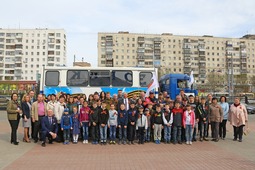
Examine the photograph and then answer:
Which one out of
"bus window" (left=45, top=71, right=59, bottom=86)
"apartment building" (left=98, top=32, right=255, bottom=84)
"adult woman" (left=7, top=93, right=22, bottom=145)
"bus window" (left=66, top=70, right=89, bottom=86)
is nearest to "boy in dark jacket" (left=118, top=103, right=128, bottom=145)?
"adult woman" (left=7, top=93, right=22, bottom=145)

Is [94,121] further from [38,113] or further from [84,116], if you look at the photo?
[38,113]

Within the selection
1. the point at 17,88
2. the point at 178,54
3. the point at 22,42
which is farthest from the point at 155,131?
the point at 22,42

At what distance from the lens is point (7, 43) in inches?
3693

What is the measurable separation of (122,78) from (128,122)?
17.0 feet

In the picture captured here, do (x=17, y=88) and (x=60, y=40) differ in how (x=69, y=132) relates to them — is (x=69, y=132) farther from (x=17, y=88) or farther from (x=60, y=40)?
(x=60, y=40)

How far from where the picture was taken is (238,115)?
1153 centimetres

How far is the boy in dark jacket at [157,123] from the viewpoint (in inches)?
422

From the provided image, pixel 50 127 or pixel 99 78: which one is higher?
pixel 99 78

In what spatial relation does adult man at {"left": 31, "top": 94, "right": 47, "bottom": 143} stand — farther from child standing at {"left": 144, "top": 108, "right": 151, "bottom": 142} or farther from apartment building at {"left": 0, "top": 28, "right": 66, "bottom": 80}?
apartment building at {"left": 0, "top": 28, "right": 66, "bottom": 80}

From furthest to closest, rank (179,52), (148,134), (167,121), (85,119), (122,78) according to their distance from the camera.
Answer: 1. (179,52)
2. (122,78)
3. (148,134)
4. (167,121)
5. (85,119)

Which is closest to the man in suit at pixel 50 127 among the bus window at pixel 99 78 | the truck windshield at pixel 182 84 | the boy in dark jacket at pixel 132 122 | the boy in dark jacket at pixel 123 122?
the boy in dark jacket at pixel 123 122

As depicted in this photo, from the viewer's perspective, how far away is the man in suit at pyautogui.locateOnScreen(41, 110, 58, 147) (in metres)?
10.4

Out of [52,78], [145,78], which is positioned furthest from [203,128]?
[52,78]

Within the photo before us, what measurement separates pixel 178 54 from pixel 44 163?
8869cm
